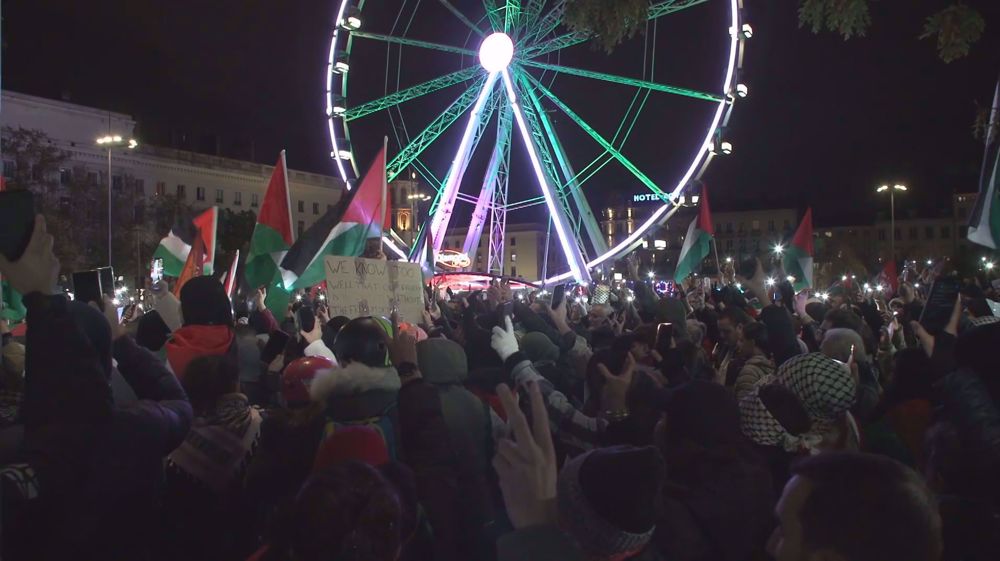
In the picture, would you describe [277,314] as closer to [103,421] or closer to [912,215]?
[103,421]

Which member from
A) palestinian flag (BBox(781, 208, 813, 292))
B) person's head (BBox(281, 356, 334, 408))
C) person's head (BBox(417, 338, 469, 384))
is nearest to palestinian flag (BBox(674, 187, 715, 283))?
palestinian flag (BBox(781, 208, 813, 292))

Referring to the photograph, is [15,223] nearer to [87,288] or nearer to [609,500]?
[609,500]

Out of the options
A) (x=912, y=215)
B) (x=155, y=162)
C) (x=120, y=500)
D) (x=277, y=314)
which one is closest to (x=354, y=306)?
(x=277, y=314)

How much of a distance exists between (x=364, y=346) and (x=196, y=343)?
1192mm

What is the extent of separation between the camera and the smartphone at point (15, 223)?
2.47m

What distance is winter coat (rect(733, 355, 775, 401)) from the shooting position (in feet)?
15.7

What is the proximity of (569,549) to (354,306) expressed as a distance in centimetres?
424

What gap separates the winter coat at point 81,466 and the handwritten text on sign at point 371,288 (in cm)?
254

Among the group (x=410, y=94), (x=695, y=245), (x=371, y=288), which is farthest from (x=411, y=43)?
(x=371, y=288)

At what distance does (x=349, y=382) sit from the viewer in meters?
3.40

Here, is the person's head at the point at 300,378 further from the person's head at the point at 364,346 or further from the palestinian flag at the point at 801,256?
the palestinian flag at the point at 801,256

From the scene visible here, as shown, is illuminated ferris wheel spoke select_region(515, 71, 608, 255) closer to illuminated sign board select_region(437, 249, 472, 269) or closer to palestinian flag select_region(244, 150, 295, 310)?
illuminated sign board select_region(437, 249, 472, 269)

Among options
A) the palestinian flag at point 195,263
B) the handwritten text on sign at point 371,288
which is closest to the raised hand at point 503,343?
the handwritten text on sign at point 371,288

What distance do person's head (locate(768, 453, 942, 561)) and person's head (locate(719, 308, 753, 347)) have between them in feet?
15.5
